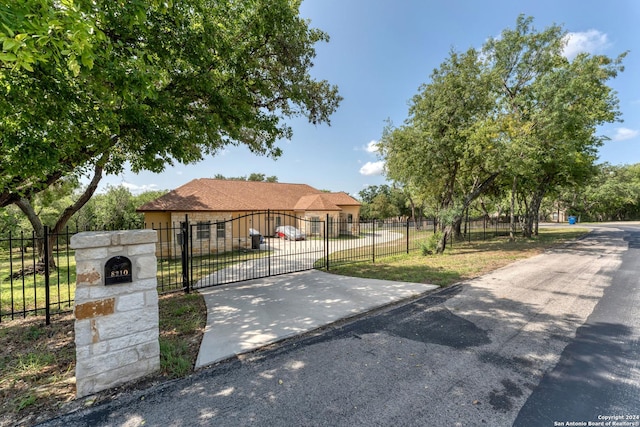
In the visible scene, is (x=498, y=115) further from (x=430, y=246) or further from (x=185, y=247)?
(x=185, y=247)

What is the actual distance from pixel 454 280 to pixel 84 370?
822cm

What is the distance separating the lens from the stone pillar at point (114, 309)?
2893mm

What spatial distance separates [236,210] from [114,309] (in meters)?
14.8

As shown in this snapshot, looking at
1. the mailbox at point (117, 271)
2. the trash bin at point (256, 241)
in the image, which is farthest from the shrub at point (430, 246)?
the mailbox at point (117, 271)

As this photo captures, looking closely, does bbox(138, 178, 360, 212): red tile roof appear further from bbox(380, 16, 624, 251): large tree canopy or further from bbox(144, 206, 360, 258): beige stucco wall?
bbox(380, 16, 624, 251): large tree canopy

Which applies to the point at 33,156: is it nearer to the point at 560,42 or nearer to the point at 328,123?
the point at 328,123

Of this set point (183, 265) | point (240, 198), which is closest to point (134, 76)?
point (183, 265)

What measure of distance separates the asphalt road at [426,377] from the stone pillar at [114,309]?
374mm

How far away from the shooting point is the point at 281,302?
19.9 ft

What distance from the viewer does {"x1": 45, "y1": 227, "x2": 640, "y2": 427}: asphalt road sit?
2.58 metres

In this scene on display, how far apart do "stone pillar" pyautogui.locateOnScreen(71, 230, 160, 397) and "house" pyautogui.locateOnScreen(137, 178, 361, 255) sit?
646cm

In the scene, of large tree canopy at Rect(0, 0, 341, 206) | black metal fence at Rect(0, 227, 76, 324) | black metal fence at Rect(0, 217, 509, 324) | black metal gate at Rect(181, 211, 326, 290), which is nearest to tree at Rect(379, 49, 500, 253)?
black metal fence at Rect(0, 217, 509, 324)

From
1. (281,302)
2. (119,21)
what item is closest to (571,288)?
(281,302)

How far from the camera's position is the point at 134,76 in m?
3.86
